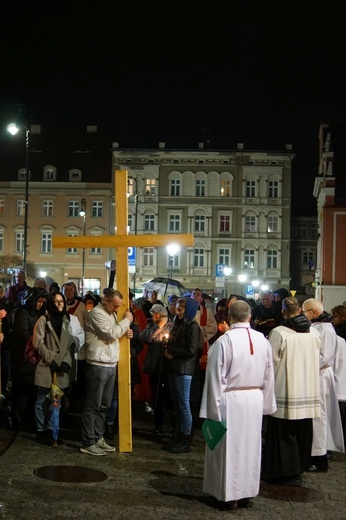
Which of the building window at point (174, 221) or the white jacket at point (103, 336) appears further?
the building window at point (174, 221)

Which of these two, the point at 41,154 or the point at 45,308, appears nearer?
the point at 45,308

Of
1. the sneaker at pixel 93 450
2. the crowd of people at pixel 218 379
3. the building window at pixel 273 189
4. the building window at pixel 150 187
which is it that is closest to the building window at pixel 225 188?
the building window at pixel 273 189

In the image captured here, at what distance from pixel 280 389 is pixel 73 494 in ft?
8.26

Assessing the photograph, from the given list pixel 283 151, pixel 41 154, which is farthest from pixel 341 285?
pixel 41 154

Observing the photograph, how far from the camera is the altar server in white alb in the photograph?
7.06m

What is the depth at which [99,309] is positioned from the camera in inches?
360

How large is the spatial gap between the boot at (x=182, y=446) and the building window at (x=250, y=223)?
5683 cm

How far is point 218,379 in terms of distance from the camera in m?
7.06

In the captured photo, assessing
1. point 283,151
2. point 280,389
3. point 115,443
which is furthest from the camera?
point 283,151

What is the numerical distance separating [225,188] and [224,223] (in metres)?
3.15

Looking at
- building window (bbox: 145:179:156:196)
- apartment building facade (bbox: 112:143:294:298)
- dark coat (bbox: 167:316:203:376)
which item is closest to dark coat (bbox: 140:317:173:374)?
dark coat (bbox: 167:316:203:376)

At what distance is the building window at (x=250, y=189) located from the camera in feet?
214

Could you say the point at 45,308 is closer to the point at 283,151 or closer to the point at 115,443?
the point at 115,443

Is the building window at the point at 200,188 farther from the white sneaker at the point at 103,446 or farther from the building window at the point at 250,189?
the white sneaker at the point at 103,446
